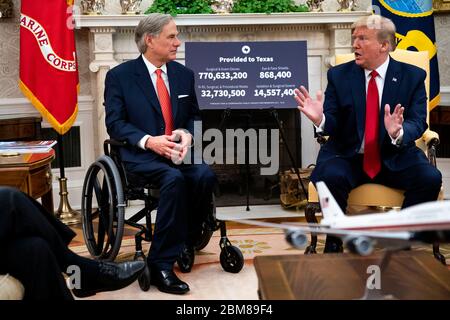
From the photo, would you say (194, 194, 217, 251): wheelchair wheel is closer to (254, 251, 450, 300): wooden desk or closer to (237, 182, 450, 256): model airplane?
(254, 251, 450, 300): wooden desk

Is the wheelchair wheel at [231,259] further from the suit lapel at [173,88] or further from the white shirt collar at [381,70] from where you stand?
the white shirt collar at [381,70]

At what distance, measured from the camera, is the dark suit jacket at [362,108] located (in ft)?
10.4

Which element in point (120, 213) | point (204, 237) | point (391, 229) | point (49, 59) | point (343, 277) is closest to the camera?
point (391, 229)

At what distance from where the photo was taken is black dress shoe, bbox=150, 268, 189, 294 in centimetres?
300

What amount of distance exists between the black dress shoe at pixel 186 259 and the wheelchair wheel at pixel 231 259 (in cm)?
16

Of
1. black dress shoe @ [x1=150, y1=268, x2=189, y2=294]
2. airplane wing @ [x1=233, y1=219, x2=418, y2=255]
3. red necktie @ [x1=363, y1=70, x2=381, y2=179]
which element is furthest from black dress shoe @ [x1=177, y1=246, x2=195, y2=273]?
airplane wing @ [x1=233, y1=219, x2=418, y2=255]

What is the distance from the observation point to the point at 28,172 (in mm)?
2744

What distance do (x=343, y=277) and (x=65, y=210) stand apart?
3.12 meters

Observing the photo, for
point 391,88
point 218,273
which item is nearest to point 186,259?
point 218,273

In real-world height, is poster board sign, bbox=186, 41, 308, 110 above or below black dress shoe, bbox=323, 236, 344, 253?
above

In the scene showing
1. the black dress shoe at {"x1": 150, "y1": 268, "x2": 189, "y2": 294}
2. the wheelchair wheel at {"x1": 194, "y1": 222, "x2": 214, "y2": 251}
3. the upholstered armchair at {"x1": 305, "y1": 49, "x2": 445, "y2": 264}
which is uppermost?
the upholstered armchair at {"x1": 305, "y1": 49, "x2": 445, "y2": 264}

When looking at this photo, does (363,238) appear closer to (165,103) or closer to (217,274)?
(217,274)

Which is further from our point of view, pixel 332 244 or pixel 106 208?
pixel 106 208

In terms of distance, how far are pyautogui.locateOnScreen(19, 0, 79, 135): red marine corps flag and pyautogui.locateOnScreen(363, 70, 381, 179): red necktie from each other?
225cm
